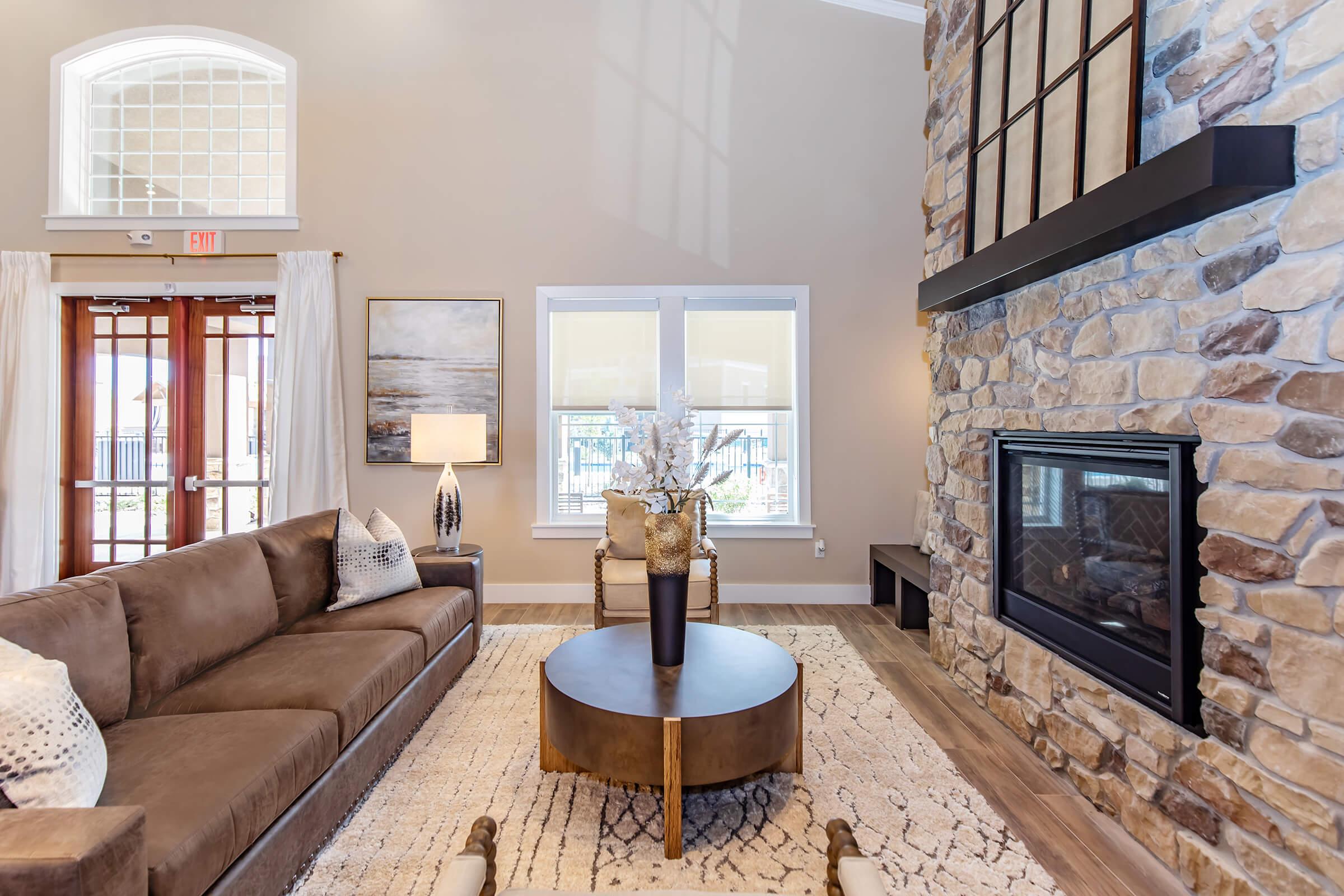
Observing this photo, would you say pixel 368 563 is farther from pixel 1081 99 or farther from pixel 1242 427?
pixel 1081 99

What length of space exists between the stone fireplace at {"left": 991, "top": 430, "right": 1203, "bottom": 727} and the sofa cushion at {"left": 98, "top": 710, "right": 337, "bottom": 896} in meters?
2.49

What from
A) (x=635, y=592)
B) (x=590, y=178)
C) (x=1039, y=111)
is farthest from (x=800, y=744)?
(x=590, y=178)

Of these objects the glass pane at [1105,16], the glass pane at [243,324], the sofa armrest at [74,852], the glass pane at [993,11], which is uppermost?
the glass pane at [993,11]

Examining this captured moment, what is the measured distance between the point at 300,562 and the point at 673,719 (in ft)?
6.55

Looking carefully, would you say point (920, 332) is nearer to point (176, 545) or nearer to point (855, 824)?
point (855, 824)

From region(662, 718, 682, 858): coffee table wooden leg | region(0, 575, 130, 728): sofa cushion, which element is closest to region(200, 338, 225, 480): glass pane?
region(0, 575, 130, 728): sofa cushion

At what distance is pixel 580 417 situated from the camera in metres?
4.72

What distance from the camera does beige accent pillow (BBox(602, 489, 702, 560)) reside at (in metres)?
3.88

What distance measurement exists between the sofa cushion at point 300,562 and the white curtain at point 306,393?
1.66m

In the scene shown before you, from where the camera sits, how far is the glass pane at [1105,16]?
199 centimetres

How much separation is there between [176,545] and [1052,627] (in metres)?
5.71

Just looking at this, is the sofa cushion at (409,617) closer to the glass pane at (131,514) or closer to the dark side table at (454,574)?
the dark side table at (454,574)

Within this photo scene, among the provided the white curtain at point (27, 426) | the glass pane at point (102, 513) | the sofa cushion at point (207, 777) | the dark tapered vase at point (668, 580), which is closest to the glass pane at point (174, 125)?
the white curtain at point (27, 426)

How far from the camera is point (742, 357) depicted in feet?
15.3
